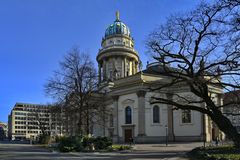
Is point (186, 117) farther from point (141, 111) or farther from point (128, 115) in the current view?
point (128, 115)

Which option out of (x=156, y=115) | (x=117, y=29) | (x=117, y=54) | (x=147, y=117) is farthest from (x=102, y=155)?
(x=117, y=29)

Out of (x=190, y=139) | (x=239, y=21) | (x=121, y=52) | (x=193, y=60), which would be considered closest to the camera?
(x=239, y=21)

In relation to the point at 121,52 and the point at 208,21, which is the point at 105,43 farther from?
the point at 208,21

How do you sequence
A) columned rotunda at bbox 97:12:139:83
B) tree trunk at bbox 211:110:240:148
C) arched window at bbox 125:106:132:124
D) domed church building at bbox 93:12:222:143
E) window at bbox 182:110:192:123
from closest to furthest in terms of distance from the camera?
tree trunk at bbox 211:110:240:148
domed church building at bbox 93:12:222:143
window at bbox 182:110:192:123
arched window at bbox 125:106:132:124
columned rotunda at bbox 97:12:139:83

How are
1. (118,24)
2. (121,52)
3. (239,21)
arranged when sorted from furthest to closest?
(118,24) < (121,52) < (239,21)

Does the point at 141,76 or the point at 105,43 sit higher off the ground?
the point at 105,43

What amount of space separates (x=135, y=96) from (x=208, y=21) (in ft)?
152

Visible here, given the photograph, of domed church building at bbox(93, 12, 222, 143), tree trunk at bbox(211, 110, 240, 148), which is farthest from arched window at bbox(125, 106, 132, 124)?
tree trunk at bbox(211, 110, 240, 148)

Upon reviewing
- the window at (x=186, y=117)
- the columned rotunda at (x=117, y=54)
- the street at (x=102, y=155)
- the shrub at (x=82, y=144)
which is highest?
the columned rotunda at (x=117, y=54)

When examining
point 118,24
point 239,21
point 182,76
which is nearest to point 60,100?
point 182,76

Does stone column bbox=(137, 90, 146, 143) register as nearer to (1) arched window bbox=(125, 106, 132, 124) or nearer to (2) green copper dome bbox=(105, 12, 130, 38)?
(1) arched window bbox=(125, 106, 132, 124)

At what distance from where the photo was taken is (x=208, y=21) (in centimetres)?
2744

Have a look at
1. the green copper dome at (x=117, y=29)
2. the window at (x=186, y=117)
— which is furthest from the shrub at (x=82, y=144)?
the green copper dome at (x=117, y=29)

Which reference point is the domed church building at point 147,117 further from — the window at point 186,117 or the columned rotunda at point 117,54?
the columned rotunda at point 117,54
